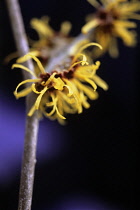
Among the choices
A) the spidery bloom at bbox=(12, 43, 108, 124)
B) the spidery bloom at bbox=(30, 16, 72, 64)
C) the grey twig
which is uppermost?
the spidery bloom at bbox=(30, 16, 72, 64)

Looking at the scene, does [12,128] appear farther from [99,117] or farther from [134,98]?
[134,98]

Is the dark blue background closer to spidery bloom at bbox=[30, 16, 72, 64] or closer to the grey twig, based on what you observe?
spidery bloom at bbox=[30, 16, 72, 64]

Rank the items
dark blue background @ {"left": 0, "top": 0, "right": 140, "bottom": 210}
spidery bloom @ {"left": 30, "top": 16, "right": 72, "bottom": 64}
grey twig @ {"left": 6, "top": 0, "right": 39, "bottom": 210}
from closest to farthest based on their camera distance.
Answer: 1. grey twig @ {"left": 6, "top": 0, "right": 39, "bottom": 210}
2. spidery bloom @ {"left": 30, "top": 16, "right": 72, "bottom": 64}
3. dark blue background @ {"left": 0, "top": 0, "right": 140, "bottom": 210}

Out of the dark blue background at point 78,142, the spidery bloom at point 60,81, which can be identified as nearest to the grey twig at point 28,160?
the spidery bloom at point 60,81

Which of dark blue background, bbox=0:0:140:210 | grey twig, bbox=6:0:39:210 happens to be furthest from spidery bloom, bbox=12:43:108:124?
dark blue background, bbox=0:0:140:210

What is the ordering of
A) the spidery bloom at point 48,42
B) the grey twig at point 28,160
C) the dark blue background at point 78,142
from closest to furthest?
the grey twig at point 28,160, the spidery bloom at point 48,42, the dark blue background at point 78,142

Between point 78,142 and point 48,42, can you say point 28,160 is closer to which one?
point 48,42

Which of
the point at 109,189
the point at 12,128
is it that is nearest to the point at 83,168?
the point at 109,189

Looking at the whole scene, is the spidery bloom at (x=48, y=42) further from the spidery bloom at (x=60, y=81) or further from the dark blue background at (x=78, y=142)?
the dark blue background at (x=78, y=142)

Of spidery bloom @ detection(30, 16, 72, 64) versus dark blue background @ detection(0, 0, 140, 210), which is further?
dark blue background @ detection(0, 0, 140, 210)
